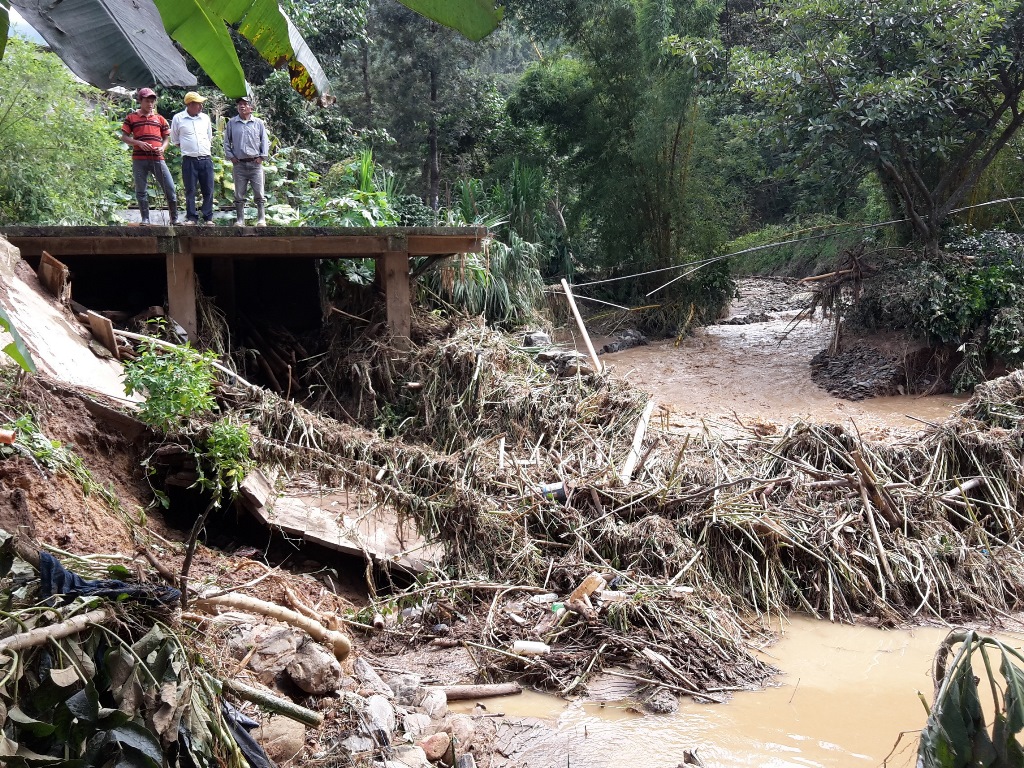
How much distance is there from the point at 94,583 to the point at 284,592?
1.74 meters

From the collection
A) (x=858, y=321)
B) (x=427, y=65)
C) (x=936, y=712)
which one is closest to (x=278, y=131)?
(x=427, y=65)

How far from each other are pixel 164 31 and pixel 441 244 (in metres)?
5.18

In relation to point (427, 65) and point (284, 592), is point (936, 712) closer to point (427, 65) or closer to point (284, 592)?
point (284, 592)

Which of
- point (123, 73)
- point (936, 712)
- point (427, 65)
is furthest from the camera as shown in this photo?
point (427, 65)

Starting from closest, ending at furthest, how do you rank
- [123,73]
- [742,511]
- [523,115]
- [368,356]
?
[123,73], [742,511], [368,356], [523,115]

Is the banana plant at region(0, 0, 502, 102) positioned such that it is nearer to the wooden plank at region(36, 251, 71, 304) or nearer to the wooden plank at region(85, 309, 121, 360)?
the wooden plank at region(85, 309, 121, 360)

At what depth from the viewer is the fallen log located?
4.62m

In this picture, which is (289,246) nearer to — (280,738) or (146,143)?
(146,143)

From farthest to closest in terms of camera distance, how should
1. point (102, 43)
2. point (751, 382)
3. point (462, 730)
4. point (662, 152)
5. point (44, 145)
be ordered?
point (662, 152) → point (751, 382) → point (44, 145) → point (462, 730) → point (102, 43)

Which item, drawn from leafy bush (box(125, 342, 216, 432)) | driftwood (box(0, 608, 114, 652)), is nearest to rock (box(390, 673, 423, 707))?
driftwood (box(0, 608, 114, 652))

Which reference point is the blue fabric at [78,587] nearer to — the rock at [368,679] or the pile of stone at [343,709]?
the pile of stone at [343,709]

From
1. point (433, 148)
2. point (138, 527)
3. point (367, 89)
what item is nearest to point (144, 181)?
point (138, 527)

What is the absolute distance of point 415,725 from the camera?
395 cm

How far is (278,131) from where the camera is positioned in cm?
1497
